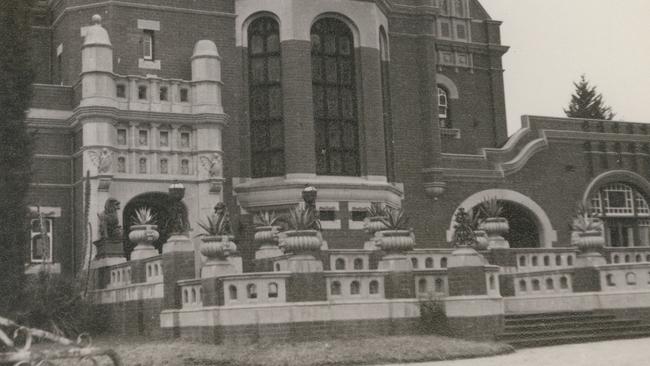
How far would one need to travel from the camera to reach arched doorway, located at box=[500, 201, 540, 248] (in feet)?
125

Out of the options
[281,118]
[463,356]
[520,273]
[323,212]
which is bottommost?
[463,356]

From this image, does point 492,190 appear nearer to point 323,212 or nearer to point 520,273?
point 323,212

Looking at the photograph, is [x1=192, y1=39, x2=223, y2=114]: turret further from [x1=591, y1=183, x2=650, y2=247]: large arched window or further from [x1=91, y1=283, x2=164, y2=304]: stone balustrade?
[x1=591, y1=183, x2=650, y2=247]: large arched window

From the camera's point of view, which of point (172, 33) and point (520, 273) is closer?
point (520, 273)

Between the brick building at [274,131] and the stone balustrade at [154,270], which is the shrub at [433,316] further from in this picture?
the brick building at [274,131]

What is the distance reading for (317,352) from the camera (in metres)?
18.2

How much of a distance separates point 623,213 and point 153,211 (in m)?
20.4

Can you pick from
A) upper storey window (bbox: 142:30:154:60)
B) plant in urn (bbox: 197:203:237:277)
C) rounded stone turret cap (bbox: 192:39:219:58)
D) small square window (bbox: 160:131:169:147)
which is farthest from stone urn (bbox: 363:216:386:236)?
upper storey window (bbox: 142:30:154:60)

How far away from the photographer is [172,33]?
31.4m

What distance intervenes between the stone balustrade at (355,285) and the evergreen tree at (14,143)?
21.8 feet

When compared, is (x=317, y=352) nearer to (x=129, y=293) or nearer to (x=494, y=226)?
(x=129, y=293)

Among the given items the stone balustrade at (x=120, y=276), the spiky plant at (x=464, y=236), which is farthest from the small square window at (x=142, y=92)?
the spiky plant at (x=464, y=236)

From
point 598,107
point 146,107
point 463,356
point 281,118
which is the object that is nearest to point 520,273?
point 463,356

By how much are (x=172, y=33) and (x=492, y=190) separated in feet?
47.3
